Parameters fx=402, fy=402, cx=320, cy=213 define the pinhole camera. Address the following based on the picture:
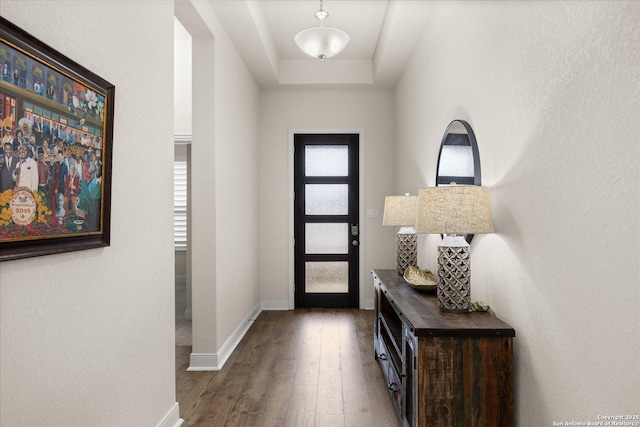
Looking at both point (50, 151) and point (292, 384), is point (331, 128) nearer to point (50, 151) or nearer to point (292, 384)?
point (292, 384)

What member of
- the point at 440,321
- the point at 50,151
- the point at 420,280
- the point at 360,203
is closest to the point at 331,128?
the point at 360,203

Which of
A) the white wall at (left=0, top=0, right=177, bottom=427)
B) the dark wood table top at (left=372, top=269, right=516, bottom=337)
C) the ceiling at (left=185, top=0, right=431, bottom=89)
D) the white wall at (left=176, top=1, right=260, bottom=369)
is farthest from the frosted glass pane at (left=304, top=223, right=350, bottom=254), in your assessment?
the white wall at (left=0, top=0, right=177, bottom=427)

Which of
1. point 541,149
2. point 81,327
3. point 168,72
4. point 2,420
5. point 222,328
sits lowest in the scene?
point 222,328

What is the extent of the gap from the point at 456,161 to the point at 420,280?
0.80 meters

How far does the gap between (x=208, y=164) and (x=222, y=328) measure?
1.34 m

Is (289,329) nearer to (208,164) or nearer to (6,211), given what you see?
(208,164)

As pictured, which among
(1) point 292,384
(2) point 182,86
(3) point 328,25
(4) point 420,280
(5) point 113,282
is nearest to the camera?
(5) point 113,282

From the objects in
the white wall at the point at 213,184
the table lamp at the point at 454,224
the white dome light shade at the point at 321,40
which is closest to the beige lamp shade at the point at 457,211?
the table lamp at the point at 454,224

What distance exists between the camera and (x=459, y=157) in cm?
251

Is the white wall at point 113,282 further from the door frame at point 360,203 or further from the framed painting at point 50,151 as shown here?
the door frame at point 360,203

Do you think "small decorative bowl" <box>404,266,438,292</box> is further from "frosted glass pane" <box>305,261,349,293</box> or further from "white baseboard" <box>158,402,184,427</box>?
"frosted glass pane" <box>305,261,349,293</box>

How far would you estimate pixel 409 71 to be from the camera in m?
4.04

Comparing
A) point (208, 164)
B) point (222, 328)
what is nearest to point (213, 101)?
point (208, 164)

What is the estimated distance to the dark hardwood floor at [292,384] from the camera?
7.77 ft
